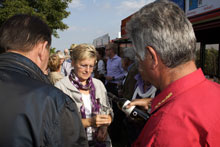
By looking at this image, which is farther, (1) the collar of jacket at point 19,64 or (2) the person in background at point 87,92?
(2) the person in background at point 87,92

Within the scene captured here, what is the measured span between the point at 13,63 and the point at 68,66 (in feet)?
16.1

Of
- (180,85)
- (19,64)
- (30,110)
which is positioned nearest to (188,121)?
(180,85)

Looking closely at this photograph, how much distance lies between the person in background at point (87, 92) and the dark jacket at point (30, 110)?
3.49 feet

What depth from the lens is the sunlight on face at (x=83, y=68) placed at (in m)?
2.37

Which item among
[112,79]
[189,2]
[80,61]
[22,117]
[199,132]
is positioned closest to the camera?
[199,132]

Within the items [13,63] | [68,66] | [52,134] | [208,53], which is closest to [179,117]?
[52,134]

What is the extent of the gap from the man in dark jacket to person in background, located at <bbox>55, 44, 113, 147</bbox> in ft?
3.36

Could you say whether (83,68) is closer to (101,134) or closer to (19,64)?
(101,134)

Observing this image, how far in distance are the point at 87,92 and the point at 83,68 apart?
323mm

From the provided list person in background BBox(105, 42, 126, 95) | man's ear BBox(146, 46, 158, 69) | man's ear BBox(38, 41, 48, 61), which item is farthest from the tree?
man's ear BBox(146, 46, 158, 69)

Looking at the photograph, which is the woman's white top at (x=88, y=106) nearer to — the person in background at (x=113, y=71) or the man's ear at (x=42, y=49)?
the man's ear at (x=42, y=49)

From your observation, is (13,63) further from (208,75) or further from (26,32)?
(208,75)

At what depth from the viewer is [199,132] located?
841 millimetres

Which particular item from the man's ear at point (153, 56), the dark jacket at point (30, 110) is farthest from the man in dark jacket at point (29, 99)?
the man's ear at point (153, 56)
